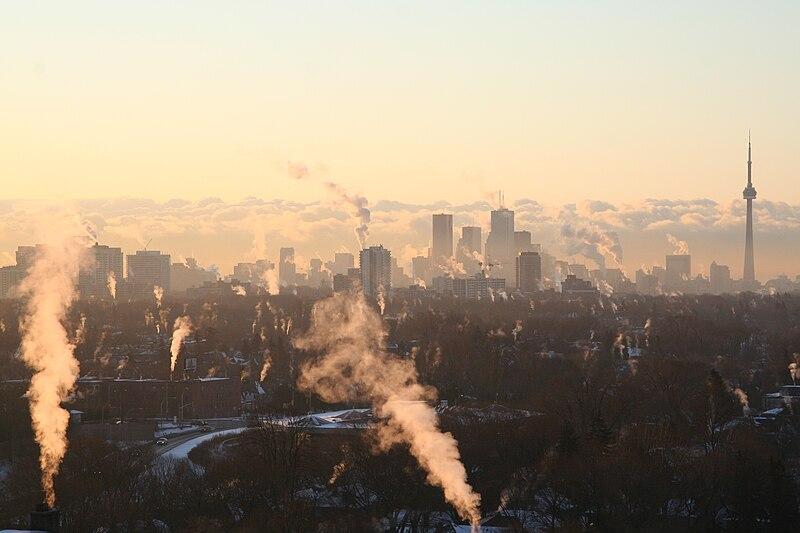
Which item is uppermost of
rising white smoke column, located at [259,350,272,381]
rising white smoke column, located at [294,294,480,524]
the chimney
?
the chimney

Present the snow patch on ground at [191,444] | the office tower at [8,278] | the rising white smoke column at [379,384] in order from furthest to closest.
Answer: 1. the office tower at [8,278]
2. the snow patch on ground at [191,444]
3. the rising white smoke column at [379,384]

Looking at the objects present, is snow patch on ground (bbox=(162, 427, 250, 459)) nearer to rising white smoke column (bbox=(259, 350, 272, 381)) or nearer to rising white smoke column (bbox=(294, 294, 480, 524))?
rising white smoke column (bbox=(294, 294, 480, 524))

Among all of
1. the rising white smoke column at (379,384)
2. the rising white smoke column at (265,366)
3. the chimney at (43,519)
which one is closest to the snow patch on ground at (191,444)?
the rising white smoke column at (379,384)

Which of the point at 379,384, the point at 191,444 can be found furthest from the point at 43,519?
the point at 379,384

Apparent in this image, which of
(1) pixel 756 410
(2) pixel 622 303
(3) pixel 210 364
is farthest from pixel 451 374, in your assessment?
(2) pixel 622 303

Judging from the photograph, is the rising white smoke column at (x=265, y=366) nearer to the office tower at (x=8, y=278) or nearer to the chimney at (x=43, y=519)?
the chimney at (x=43, y=519)

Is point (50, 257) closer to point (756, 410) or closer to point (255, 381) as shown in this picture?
point (756, 410)

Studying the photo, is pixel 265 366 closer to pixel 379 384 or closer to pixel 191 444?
pixel 379 384

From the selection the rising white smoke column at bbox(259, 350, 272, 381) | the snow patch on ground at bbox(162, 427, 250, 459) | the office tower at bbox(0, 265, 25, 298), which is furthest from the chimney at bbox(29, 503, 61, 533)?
the office tower at bbox(0, 265, 25, 298)
